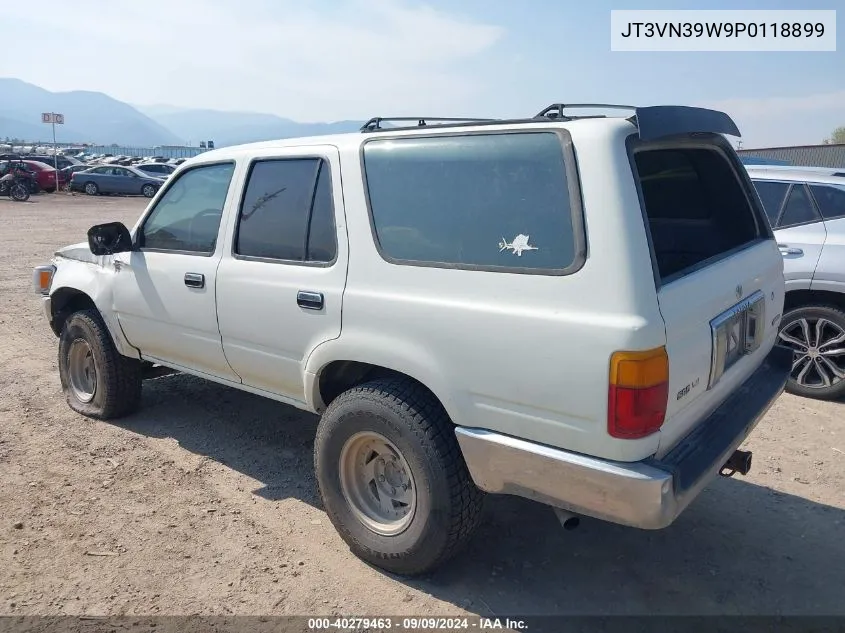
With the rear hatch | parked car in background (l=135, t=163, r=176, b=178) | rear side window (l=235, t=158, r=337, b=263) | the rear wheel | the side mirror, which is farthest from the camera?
parked car in background (l=135, t=163, r=176, b=178)

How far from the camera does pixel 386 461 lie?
3205mm

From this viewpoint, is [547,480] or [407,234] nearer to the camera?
[547,480]

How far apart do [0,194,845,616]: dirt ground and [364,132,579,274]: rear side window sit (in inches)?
60.2

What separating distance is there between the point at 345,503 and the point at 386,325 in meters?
0.94

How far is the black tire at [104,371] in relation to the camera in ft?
15.4

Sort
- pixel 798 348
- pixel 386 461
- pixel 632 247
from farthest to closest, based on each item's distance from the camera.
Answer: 1. pixel 798 348
2. pixel 386 461
3. pixel 632 247

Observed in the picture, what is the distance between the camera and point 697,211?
12.6 ft

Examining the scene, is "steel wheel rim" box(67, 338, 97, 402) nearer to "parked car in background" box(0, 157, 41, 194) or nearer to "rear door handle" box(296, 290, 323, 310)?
"rear door handle" box(296, 290, 323, 310)

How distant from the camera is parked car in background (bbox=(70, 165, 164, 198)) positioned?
3028cm

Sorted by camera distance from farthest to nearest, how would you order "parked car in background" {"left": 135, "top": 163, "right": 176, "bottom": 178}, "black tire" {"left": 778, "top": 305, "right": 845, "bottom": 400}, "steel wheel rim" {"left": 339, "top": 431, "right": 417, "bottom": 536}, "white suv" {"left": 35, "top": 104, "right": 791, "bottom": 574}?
"parked car in background" {"left": 135, "top": 163, "right": 176, "bottom": 178}
"black tire" {"left": 778, "top": 305, "right": 845, "bottom": 400}
"steel wheel rim" {"left": 339, "top": 431, "right": 417, "bottom": 536}
"white suv" {"left": 35, "top": 104, "right": 791, "bottom": 574}

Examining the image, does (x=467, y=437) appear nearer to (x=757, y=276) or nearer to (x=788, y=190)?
(x=757, y=276)

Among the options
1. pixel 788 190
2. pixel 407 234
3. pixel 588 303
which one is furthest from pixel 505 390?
pixel 788 190

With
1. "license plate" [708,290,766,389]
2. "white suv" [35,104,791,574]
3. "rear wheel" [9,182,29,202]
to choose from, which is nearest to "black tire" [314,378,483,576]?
"white suv" [35,104,791,574]

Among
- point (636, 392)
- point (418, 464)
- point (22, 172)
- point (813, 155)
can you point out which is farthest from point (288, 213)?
point (22, 172)
